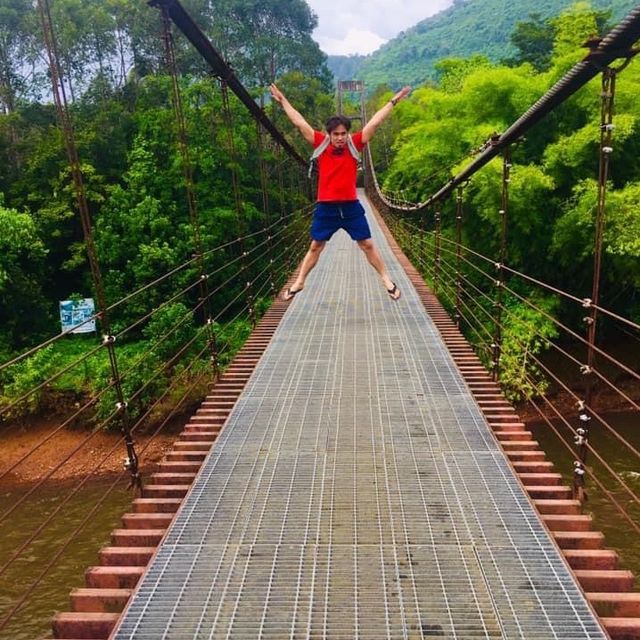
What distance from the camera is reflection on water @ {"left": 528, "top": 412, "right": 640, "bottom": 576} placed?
695 cm

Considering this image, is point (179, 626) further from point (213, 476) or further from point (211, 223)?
point (211, 223)

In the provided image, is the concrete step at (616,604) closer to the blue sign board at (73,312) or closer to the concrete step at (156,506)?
the concrete step at (156,506)

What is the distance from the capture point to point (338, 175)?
3.35 m

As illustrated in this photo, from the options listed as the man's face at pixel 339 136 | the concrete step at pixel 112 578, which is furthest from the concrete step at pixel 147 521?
the man's face at pixel 339 136

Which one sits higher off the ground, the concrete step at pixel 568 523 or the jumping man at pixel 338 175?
the jumping man at pixel 338 175

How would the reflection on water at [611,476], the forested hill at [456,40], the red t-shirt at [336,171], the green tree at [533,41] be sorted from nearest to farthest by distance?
the red t-shirt at [336,171] < the reflection on water at [611,476] < the green tree at [533,41] < the forested hill at [456,40]

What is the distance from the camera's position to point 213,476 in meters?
2.36

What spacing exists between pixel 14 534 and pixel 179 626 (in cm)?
775

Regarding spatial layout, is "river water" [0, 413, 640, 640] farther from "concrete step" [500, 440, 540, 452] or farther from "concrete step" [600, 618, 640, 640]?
"concrete step" [600, 618, 640, 640]

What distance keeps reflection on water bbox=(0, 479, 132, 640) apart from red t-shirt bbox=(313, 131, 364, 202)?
4.81 m

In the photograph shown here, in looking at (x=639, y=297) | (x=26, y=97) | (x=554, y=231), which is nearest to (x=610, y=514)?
(x=554, y=231)

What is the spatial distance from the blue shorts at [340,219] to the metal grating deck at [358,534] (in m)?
0.91

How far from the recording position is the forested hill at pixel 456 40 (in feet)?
155

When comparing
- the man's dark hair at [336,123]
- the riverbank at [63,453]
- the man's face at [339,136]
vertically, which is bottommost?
the riverbank at [63,453]
